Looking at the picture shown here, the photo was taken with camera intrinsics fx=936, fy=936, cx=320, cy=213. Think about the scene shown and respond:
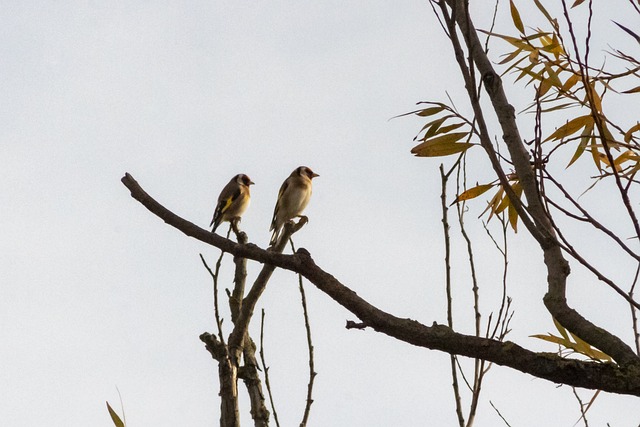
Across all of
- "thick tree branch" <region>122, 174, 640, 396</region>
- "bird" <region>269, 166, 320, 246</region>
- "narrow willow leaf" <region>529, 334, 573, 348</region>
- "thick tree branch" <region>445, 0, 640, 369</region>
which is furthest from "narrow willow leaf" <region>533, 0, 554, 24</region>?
"bird" <region>269, 166, 320, 246</region>

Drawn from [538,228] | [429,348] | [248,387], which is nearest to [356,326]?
[429,348]

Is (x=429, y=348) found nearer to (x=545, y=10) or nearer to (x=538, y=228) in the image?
(x=538, y=228)

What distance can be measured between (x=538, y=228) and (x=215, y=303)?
1418 mm

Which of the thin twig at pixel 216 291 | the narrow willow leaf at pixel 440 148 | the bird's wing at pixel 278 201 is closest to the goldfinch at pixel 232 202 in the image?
the bird's wing at pixel 278 201

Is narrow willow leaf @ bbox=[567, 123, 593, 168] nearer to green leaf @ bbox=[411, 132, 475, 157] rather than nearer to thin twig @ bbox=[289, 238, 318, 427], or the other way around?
green leaf @ bbox=[411, 132, 475, 157]

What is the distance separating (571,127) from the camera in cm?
294

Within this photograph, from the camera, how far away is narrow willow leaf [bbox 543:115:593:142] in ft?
9.55

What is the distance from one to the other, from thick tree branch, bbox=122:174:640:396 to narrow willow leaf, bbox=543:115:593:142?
0.98m

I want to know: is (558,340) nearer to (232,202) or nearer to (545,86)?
(545,86)

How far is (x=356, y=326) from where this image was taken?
2.16 metres

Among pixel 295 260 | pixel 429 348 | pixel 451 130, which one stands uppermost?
pixel 451 130

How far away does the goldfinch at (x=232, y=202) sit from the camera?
9281mm

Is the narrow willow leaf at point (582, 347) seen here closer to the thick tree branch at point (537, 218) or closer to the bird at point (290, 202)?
the thick tree branch at point (537, 218)

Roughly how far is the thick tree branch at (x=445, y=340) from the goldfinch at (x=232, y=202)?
6942 mm
